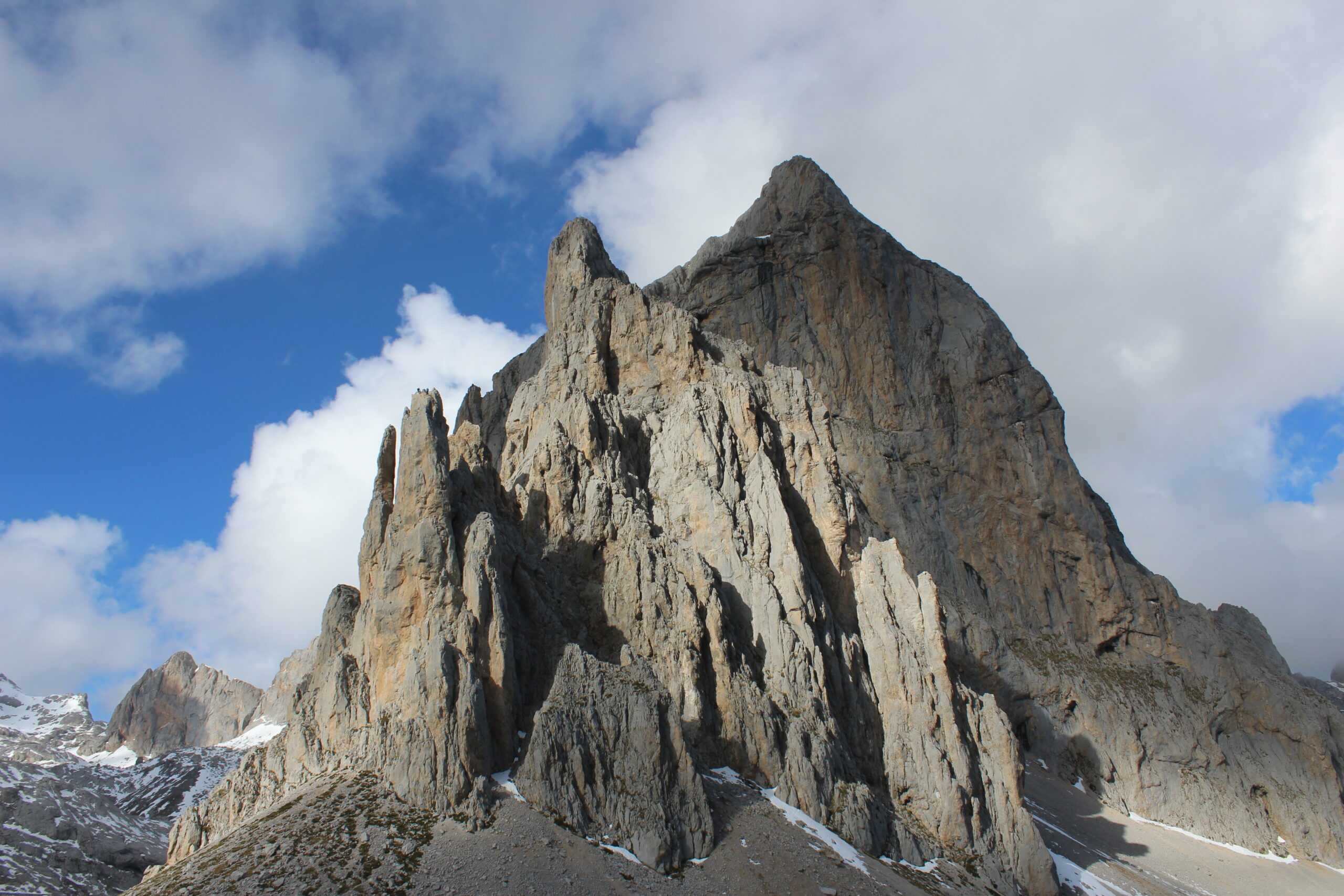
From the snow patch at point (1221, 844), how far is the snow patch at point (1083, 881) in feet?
75.0

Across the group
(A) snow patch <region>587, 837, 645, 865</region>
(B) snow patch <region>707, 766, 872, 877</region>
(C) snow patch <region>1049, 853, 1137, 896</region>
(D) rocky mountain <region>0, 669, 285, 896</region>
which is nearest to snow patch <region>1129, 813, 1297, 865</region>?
(C) snow patch <region>1049, 853, 1137, 896</region>

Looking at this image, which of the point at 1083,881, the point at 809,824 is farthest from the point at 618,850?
the point at 1083,881

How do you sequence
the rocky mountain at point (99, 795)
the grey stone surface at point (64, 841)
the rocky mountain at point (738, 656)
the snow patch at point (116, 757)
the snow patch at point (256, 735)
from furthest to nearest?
1. the snow patch at point (256, 735)
2. the snow patch at point (116, 757)
3. the rocky mountain at point (99, 795)
4. the grey stone surface at point (64, 841)
5. the rocky mountain at point (738, 656)

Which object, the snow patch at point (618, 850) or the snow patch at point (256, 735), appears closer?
the snow patch at point (618, 850)

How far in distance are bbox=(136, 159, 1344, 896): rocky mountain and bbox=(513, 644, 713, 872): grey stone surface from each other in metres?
0.15

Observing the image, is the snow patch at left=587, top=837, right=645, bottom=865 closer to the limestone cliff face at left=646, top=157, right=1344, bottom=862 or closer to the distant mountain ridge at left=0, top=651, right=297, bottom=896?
the limestone cliff face at left=646, top=157, right=1344, bottom=862

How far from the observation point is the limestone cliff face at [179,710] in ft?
610

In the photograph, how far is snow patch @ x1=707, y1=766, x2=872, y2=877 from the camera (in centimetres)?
4534

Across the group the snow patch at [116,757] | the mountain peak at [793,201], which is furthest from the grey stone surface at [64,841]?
the mountain peak at [793,201]

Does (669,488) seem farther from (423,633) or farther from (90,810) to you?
(90,810)

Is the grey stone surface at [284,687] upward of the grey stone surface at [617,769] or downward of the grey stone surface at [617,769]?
upward

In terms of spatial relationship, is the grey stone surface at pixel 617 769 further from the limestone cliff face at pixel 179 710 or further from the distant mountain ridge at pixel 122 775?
the limestone cliff face at pixel 179 710

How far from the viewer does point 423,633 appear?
47.7m

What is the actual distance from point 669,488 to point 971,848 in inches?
1241
